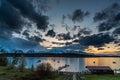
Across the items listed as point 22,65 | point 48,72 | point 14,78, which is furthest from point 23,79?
point 22,65

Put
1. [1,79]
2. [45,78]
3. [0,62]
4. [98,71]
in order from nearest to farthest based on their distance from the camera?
[1,79], [45,78], [0,62], [98,71]

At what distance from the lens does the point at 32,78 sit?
33062mm

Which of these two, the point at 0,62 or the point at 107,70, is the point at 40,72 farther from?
the point at 107,70

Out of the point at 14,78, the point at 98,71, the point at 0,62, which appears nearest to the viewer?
the point at 14,78

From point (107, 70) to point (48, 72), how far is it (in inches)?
1757

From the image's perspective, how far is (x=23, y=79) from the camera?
32156 mm

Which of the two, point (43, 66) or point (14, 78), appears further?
point (43, 66)

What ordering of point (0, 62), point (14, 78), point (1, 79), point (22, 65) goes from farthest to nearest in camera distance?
point (0, 62)
point (22, 65)
point (14, 78)
point (1, 79)

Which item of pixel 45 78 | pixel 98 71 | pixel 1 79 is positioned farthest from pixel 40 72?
pixel 98 71

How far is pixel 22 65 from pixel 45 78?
970 centimetres

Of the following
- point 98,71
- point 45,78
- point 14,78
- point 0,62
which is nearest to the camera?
point 14,78

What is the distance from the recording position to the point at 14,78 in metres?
32.3

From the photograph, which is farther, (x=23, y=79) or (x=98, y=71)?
(x=98, y=71)

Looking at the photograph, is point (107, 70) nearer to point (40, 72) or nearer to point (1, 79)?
point (40, 72)
